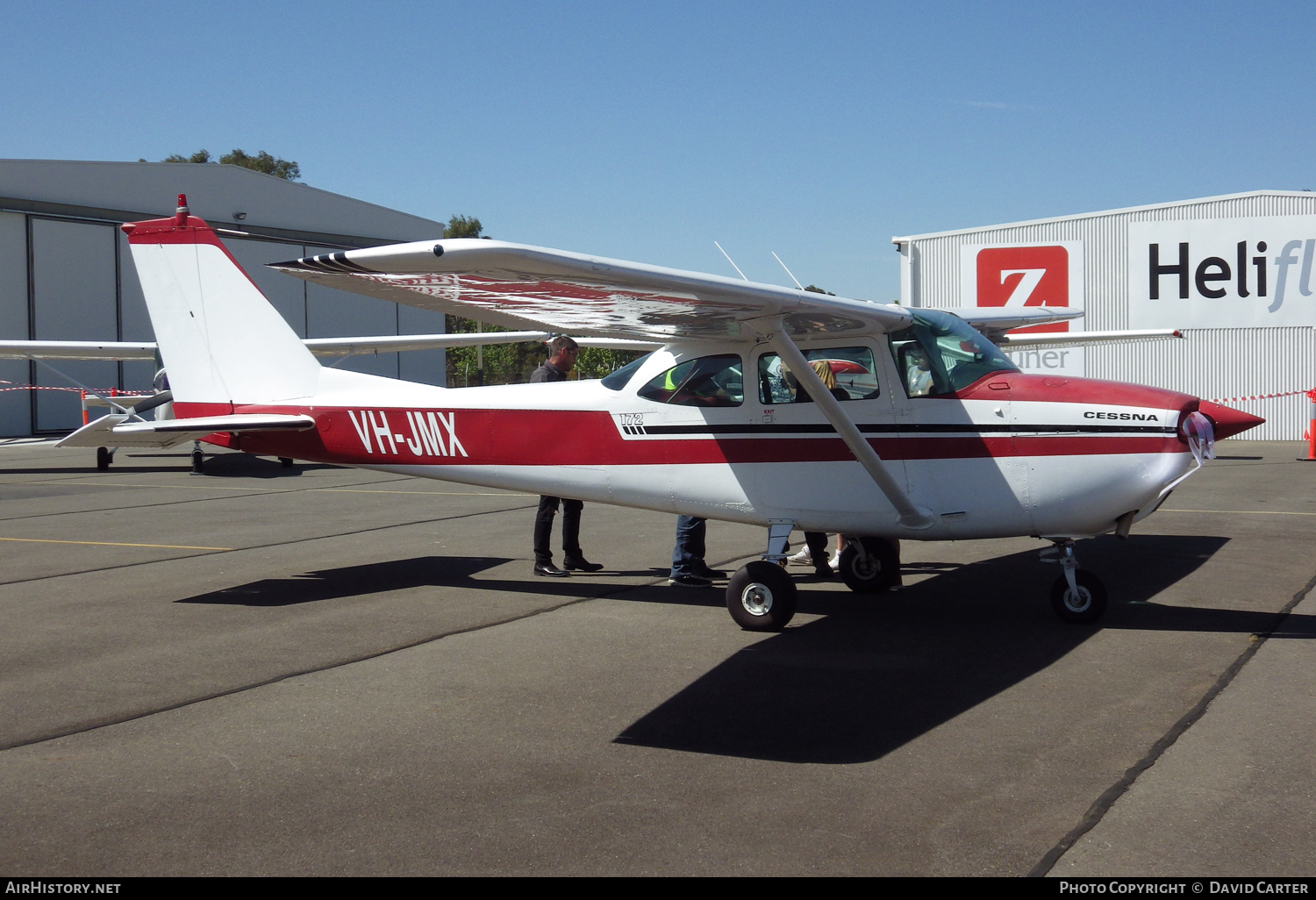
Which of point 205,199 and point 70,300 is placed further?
point 205,199

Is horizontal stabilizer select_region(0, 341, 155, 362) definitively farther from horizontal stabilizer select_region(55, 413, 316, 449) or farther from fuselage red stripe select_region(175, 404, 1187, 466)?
horizontal stabilizer select_region(55, 413, 316, 449)

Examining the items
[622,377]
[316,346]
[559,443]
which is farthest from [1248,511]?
[316,346]

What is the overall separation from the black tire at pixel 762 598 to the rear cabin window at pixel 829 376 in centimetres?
110

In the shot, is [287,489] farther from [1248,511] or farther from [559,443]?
[1248,511]

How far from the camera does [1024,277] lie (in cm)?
2372

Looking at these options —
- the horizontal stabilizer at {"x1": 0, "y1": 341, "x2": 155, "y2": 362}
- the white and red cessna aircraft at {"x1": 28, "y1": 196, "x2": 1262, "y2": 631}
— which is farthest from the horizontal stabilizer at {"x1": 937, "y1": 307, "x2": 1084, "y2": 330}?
the horizontal stabilizer at {"x1": 0, "y1": 341, "x2": 155, "y2": 362}

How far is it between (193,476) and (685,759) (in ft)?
52.0

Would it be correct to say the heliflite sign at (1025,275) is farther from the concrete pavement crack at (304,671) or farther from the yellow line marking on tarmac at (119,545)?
the yellow line marking on tarmac at (119,545)

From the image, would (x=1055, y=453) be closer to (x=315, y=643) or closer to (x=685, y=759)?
(x=685, y=759)

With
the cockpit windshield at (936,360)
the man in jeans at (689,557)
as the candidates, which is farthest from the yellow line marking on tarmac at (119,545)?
the cockpit windshield at (936,360)

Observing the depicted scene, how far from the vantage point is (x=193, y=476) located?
58.4 feet

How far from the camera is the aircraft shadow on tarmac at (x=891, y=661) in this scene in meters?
4.45

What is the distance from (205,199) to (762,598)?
3622cm
